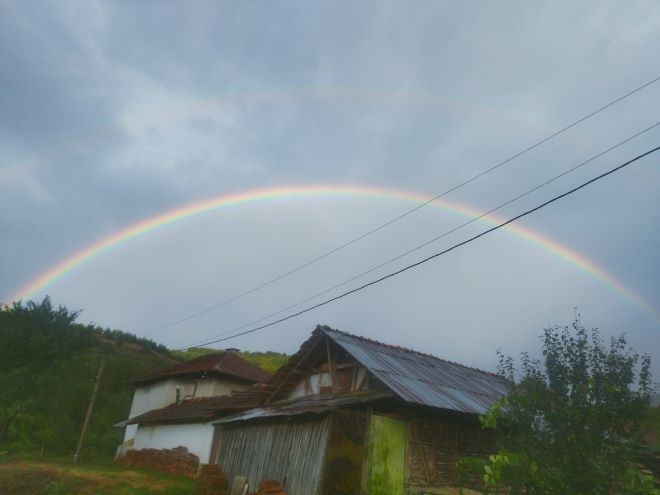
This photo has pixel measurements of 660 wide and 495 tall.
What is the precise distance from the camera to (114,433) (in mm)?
32594

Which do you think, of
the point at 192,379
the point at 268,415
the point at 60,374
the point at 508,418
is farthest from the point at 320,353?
the point at 60,374

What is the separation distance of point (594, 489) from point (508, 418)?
156 centimetres

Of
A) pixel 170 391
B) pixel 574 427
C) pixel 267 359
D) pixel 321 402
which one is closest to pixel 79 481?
pixel 321 402

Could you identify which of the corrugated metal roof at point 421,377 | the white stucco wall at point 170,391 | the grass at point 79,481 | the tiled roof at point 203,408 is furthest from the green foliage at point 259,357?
the corrugated metal roof at point 421,377

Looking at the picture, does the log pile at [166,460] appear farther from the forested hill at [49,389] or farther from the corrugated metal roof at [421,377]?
the corrugated metal roof at [421,377]

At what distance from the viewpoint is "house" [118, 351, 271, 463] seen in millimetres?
22188

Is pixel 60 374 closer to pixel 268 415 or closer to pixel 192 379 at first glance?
pixel 192 379

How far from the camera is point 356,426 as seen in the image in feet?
43.4

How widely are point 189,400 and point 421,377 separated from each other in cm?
1743

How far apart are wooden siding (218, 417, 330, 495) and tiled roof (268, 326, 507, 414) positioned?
2.18 m

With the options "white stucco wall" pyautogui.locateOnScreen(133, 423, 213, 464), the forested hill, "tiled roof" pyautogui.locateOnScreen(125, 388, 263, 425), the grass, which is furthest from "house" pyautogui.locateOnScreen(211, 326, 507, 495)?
the forested hill

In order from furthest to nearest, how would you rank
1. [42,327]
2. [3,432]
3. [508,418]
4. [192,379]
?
[42,327], [192,379], [3,432], [508,418]

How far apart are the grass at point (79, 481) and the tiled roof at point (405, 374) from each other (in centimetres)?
559

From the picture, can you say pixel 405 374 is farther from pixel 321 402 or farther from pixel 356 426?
pixel 321 402
